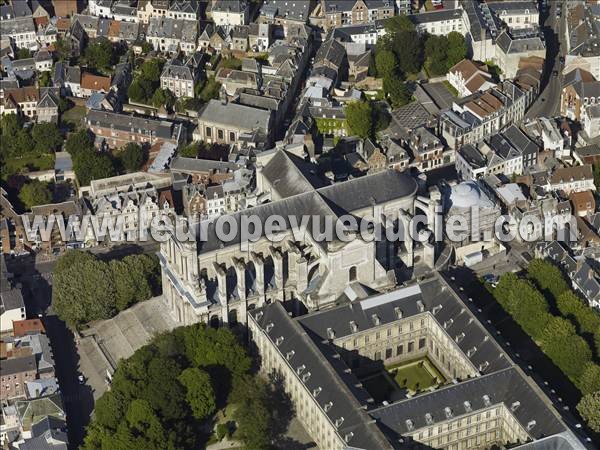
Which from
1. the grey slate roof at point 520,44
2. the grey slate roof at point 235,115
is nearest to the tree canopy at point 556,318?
the grey slate roof at point 235,115

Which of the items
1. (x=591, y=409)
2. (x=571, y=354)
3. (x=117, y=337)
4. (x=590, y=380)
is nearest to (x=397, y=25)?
(x=117, y=337)

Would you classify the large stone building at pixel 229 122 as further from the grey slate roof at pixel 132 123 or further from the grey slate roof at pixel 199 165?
the grey slate roof at pixel 199 165

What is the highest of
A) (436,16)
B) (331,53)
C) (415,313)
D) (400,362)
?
(436,16)

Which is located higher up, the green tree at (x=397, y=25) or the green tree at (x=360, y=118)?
the green tree at (x=397, y=25)

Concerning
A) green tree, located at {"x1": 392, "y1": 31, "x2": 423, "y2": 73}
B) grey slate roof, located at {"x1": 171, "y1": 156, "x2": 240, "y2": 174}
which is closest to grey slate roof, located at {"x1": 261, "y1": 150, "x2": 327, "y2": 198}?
grey slate roof, located at {"x1": 171, "y1": 156, "x2": 240, "y2": 174}

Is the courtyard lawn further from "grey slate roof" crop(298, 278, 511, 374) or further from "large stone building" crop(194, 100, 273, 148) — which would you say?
"large stone building" crop(194, 100, 273, 148)

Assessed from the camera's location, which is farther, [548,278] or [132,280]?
[132,280]

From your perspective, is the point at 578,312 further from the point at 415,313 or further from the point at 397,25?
the point at 397,25
